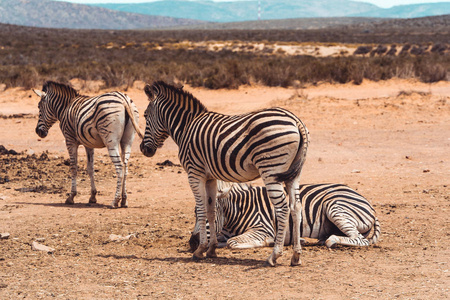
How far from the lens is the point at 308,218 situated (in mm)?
7277

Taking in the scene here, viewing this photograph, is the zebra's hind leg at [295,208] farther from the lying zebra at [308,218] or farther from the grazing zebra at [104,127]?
the grazing zebra at [104,127]

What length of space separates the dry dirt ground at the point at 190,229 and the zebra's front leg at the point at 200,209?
0.49 feet

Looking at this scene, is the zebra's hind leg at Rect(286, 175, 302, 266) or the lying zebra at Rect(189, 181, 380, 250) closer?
the zebra's hind leg at Rect(286, 175, 302, 266)

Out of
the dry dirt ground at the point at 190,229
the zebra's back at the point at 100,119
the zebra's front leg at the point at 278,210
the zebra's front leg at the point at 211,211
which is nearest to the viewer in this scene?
the dry dirt ground at the point at 190,229

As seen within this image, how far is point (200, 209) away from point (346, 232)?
191 centimetres

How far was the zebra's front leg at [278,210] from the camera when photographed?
233 inches

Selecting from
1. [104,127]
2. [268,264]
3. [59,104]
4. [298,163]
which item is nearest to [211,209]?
[268,264]

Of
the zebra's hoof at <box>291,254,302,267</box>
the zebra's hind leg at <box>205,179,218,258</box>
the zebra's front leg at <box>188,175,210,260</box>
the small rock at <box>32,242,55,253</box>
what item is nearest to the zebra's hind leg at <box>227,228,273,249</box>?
the zebra's hind leg at <box>205,179,218,258</box>

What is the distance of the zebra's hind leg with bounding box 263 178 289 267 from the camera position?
233 inches

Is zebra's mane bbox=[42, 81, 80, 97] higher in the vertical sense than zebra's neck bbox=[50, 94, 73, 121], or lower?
higher

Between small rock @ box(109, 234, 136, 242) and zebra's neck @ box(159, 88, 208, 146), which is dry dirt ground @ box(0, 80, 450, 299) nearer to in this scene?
small rock @ box(109, 234, 136, 242)

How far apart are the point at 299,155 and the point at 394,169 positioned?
22.6 ft

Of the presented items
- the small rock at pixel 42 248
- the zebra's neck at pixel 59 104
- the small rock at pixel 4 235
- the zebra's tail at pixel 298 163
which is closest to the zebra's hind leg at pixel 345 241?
the zebra's tail at pixel 298 163

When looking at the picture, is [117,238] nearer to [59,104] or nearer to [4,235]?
[4,235]
